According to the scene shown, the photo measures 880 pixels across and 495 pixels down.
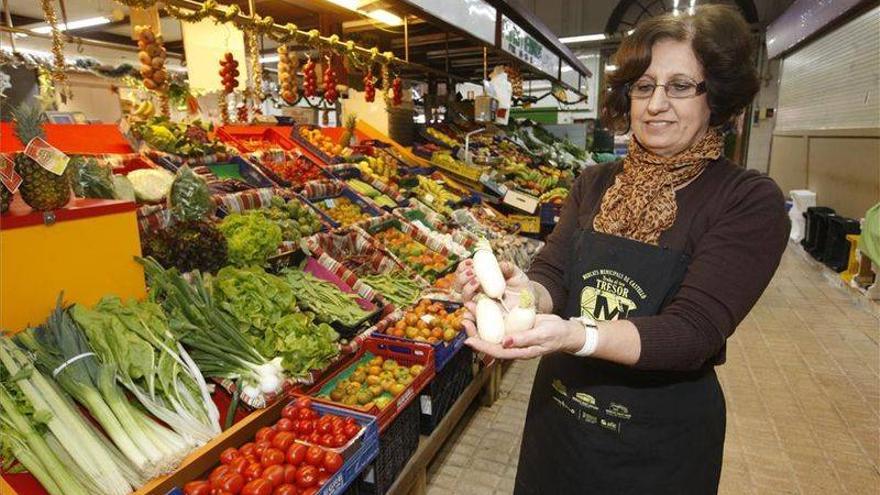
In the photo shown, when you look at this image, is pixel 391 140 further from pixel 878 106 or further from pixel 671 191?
pixel 878 106

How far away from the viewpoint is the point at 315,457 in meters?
1.75

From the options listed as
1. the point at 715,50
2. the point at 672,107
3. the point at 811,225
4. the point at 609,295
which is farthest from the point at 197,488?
the point at 811,225

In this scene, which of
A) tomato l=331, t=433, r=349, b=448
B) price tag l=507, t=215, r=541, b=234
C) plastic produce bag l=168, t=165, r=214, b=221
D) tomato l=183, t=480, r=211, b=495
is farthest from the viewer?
price tag l=507, t=215, r=541, b=234

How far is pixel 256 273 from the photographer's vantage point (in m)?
2.63

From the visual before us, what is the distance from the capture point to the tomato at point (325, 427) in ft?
6.23

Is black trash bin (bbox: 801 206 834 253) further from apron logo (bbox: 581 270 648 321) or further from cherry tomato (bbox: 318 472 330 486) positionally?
cherry tomato (bbox: 318 472 330 486)

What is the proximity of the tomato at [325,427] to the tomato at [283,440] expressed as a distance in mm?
102

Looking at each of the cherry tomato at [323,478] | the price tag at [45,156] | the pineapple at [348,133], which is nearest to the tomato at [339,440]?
the cherry tomato at [323,478]

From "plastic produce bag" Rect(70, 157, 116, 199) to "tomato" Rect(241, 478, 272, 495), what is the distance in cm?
163

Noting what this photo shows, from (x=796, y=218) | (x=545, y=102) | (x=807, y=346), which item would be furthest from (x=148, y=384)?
(x=545, y=102)

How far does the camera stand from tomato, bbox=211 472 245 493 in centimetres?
162

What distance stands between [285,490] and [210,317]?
929mm

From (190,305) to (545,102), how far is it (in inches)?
740

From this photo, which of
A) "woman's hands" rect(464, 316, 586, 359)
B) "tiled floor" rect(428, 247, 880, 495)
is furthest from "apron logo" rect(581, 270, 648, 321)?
"tiled floor" rect(428, 247, 880, 495)
